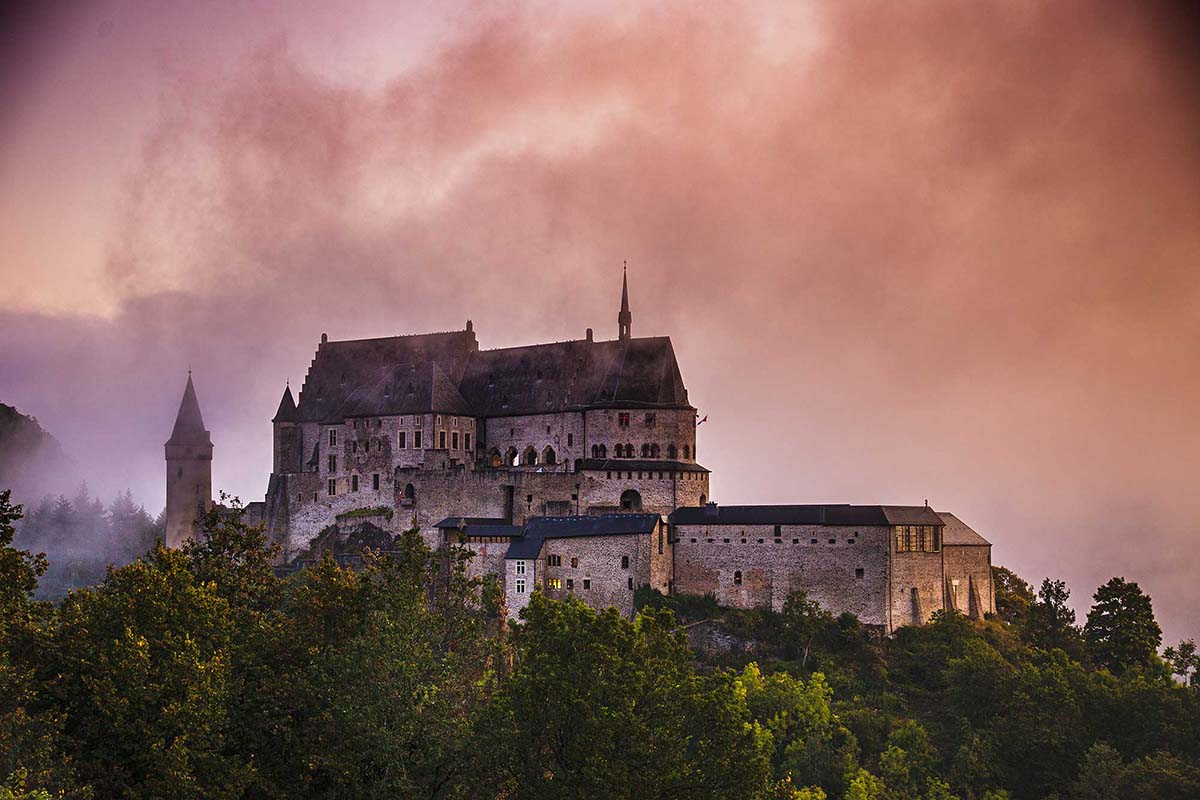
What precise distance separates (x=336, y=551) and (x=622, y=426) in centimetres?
1864

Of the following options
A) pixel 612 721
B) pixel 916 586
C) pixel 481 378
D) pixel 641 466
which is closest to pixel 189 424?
pixel 481 378

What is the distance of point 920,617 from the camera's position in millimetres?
67000

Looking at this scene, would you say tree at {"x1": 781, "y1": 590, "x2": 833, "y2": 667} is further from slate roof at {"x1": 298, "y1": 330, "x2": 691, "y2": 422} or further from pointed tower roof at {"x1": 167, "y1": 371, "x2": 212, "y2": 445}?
pointed tower roof at {"x1": 167, "y1": 371, "x2": 212, "y2": 445}

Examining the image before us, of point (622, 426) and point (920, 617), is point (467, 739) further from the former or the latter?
point (622, 426)

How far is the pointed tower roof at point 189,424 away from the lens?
98125 millimetres

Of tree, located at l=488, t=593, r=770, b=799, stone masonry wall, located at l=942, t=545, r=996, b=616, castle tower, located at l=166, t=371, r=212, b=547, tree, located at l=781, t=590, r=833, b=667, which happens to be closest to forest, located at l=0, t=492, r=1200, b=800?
tree, located at l=488, t=593, r=770, b=799

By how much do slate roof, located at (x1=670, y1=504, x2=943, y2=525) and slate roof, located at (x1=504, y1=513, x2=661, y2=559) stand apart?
256 cm

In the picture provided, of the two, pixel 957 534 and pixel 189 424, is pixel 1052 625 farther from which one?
pixel 189 424

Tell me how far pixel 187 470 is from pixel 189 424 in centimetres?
344

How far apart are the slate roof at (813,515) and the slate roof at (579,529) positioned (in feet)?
8.39

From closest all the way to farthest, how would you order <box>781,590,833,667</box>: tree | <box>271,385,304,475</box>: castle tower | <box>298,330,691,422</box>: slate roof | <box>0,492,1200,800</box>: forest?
1. <box>0,492,1200,800</box>: forest
2. <box>781,590,833,667</box>: tree
3. <box>298,330,691,422</box>: slate roof
4. <box>271,385,304,475</box>: castle tower

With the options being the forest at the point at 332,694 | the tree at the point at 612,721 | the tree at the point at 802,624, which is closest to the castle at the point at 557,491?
the tree at the point at 802,624

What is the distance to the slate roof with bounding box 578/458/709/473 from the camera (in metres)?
76.0

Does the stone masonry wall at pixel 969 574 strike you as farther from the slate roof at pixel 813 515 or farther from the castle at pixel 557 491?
the slate roof at pixel 813 515
